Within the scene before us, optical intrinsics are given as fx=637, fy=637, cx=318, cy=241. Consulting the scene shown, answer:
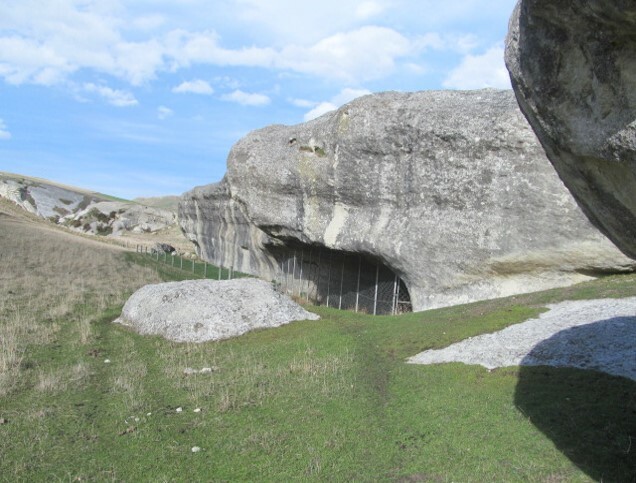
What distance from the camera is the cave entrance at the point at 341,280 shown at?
3089 centimetres

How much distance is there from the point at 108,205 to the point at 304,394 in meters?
101

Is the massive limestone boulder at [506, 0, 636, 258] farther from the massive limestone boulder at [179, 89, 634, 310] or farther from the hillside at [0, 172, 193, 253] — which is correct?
the hillside at [0, 172, 193, 253]

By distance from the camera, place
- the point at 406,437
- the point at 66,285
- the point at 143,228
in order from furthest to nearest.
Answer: the point at 143,228
the point at 66,285
the point at 406,437

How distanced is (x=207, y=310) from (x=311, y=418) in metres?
10.1

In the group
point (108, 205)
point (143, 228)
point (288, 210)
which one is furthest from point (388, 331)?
point (108, 205)

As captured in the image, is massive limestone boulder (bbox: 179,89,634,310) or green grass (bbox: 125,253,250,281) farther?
green grass (bbox: 125,253,250,281)

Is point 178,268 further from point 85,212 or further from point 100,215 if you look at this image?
point 85,212

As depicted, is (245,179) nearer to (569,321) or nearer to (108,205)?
(569,321)

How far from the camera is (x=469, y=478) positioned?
9.49 metres

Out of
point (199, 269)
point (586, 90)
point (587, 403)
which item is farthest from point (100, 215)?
point (586, 90)

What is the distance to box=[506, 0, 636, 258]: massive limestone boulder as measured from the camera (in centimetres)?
564

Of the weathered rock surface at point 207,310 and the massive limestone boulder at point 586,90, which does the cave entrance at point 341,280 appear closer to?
the weathered rock surface at point 207,310

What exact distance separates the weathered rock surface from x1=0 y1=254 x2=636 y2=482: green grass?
98.9 inches

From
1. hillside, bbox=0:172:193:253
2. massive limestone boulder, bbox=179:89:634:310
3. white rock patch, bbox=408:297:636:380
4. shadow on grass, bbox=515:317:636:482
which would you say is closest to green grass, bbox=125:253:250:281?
massive limestone boulder, bbox=179:89:634:310
